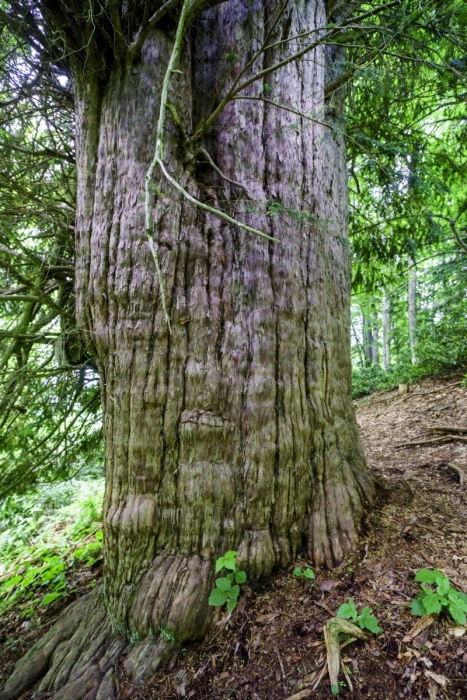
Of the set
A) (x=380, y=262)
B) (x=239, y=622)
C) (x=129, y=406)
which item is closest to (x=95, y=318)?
(x=129, y=406)

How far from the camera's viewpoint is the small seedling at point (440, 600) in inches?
55.6

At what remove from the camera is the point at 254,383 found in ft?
6.14

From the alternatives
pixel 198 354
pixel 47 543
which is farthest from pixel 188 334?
pixel 47 543

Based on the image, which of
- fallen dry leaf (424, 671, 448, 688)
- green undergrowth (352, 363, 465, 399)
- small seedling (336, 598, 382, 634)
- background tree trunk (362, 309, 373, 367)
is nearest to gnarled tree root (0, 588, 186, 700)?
small seedling (336, 598, 382, 634)

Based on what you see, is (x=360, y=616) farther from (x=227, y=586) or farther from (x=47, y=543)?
(x=47, y=543)

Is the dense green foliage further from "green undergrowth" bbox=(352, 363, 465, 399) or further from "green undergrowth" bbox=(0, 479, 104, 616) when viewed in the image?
"green undergrowth" bbox=(352, 363, 465, 399)

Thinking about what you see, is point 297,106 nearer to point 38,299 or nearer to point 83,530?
point 38,299

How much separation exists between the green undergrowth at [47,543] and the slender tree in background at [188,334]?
0.75 meters

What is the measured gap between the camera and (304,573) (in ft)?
5.86

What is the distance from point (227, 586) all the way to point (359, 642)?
0.63m

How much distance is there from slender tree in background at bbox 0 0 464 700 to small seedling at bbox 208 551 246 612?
0.24 ft

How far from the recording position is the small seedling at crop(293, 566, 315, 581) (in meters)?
1.77

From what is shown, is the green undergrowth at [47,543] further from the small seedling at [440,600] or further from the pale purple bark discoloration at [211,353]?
the small seedling at [440,600]

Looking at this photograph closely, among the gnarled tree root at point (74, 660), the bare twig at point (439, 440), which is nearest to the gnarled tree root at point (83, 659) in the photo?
the gnarled tree root at point (74, 660)
